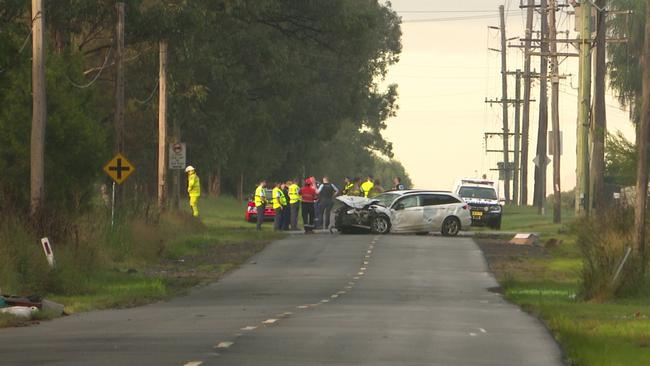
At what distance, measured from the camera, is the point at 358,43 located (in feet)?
209

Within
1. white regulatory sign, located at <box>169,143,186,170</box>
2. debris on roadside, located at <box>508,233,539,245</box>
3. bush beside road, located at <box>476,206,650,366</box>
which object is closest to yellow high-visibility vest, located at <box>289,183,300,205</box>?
white regulatory sign, located at <box>169,143,186,170</box>

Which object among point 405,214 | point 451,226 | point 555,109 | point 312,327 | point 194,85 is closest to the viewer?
point 312,327

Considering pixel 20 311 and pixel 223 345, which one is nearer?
pixel 223 345

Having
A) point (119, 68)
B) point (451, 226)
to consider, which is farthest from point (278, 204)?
point (119, 68)

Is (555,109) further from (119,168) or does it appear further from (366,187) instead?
(119,168)

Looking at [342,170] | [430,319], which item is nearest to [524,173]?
[342,170]

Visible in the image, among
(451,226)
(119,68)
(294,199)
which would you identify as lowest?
(451,226)

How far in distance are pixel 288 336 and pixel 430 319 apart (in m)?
4.22

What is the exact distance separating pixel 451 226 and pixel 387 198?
2.18 meters

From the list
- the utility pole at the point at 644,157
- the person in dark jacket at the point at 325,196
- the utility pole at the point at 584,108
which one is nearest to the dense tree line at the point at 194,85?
the person in dark jacket at the point at 325,196

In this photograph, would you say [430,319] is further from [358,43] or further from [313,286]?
[358,43]

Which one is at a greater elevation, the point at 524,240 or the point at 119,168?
the point at 119,168

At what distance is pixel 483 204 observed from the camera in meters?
62.4

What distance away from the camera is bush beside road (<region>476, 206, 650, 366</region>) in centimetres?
1969
